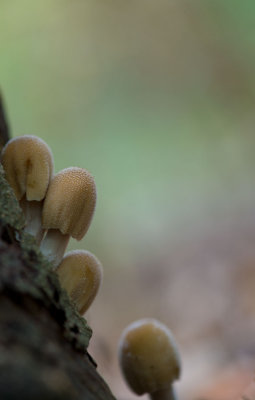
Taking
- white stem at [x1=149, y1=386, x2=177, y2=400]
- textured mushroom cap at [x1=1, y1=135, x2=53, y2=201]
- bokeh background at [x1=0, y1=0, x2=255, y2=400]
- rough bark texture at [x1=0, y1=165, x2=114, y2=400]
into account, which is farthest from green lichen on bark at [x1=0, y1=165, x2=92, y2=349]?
bokeh background at [x1=0, y1=0, x2=255, y2=400]

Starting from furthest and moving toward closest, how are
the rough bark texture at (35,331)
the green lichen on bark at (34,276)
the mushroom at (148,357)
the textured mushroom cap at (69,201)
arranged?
the mushroom at (148,357), the textured mushroom cap at (69,201), the green lichen on bark at (34,276), the rough bark texture at (35,331)

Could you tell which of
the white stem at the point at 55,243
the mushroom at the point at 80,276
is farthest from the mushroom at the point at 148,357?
the white stem at the point at 55,243

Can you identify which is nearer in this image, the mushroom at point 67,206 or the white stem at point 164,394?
the mushroom at point 67,206

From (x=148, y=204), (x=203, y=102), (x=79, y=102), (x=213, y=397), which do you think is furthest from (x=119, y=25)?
(x=213, y=397)

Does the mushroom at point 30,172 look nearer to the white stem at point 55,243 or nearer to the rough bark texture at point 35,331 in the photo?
the white stem at point 55,243

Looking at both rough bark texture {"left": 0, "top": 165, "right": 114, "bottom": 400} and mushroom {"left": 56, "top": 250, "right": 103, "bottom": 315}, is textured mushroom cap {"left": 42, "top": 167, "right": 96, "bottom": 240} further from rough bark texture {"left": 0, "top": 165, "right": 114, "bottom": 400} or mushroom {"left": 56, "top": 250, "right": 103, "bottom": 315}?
rough bark texture {"left": 0, "top": 165, "right": 114, "bottom": 400}

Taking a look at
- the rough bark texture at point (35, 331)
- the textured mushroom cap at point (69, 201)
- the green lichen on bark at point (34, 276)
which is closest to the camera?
the rough bark texture at point (35, 331)

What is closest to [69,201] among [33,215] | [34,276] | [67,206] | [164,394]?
[67,206]
